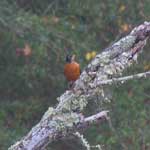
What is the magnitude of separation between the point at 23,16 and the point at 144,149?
1.60 m

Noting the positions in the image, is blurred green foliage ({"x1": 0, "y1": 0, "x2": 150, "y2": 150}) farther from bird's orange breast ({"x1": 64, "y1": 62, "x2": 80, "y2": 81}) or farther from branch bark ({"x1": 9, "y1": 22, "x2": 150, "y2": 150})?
branch bark ({"x1": 9, "y1": 22, "x2": 150, "y2": 150})

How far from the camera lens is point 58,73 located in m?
5.10

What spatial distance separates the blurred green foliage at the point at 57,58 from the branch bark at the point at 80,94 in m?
2.53

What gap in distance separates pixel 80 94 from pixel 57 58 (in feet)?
9.10

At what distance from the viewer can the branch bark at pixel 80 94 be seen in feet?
6.31

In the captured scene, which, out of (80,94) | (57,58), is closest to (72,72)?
(80,94)

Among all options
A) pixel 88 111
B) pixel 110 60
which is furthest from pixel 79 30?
pixel 110 60

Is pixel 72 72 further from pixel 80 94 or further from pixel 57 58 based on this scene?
pixel 57 58

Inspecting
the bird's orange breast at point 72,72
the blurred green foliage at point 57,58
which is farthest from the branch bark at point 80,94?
the blurred green foliage at point 57,58

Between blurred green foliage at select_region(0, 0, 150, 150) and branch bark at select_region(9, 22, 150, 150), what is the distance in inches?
99.8

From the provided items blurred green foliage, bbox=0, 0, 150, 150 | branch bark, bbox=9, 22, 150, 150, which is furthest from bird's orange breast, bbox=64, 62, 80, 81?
blurred green foliage, bbox=0, 0, 150, 150

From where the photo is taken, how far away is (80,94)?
6.73 ft

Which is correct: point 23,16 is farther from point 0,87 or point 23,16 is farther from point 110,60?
point 110,60

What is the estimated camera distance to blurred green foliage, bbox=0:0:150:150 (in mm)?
4770
